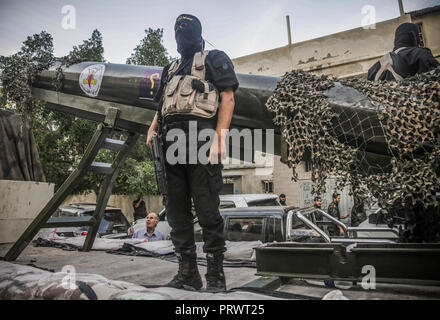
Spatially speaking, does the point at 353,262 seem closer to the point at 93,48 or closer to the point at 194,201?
the point at 194,201

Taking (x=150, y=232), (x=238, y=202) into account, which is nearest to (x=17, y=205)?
(x=150, y=232)

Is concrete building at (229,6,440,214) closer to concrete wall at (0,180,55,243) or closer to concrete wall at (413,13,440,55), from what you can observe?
concrete wall at (413,13,440,55)

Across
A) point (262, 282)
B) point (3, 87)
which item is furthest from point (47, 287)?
point (3, 87)

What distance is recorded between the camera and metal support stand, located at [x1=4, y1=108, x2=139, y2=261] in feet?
9.31

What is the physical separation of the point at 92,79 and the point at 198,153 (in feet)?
7.00

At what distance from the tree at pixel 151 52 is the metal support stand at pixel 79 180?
12090 mm

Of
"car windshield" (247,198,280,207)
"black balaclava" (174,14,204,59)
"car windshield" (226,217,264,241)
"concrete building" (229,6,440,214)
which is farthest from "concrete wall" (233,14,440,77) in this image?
"black balaclava" (174,14,204,59)

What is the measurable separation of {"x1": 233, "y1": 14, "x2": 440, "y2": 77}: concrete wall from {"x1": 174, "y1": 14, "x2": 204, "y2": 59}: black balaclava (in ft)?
40.2

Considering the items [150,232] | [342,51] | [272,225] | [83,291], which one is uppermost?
[342,51]

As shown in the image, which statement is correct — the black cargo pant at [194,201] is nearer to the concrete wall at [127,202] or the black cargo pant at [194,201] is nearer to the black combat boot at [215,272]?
the black combat boot at [215,272]

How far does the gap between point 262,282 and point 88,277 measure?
3.19 ft

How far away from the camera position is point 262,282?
1.69 metres

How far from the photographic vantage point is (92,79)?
316 cm
